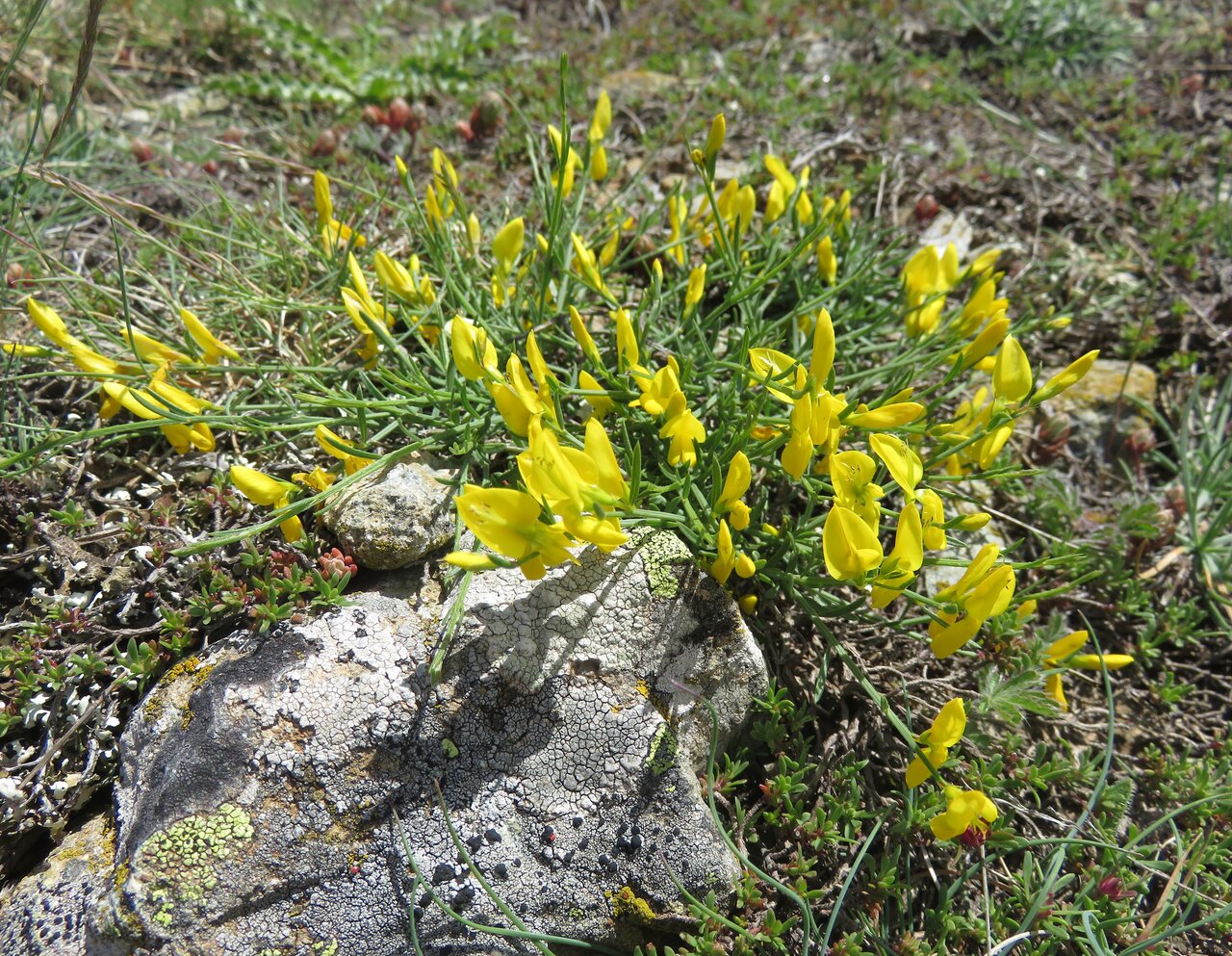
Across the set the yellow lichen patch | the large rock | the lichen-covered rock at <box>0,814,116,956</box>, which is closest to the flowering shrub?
the large rock

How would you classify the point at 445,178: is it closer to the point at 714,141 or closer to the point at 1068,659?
the point at 714,141

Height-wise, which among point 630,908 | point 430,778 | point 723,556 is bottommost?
point 630,908

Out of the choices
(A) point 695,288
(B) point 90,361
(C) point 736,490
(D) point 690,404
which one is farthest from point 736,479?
(B) point 90,361

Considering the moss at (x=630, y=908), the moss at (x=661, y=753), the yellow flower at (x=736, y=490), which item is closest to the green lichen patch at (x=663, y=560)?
the yellow flower at (x=736, y=490)

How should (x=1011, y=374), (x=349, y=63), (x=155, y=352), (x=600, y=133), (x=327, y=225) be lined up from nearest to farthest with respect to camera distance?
(x=1011, y=374), (x=155, y=352), (x=327, y=225), (x=600, y=133), (x=349, y=63)

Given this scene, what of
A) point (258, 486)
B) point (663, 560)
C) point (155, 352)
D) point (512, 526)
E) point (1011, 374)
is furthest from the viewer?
point (155, 352)

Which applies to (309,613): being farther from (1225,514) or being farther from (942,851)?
(1225,514)

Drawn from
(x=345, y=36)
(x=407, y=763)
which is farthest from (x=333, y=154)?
(x=407, y=763)
